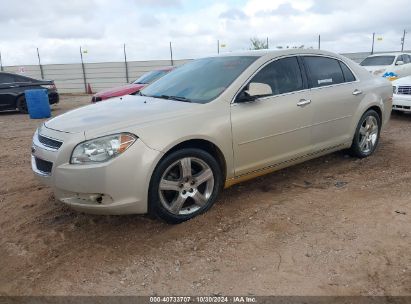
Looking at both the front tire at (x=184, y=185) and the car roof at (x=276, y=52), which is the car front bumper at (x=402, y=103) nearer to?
the car roof at (x=276, y=52)

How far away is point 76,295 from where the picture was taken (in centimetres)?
268

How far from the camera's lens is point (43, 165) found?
3.46 m

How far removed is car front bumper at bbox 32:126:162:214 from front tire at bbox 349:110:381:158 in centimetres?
323

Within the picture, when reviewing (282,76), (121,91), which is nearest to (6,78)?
(121,91)

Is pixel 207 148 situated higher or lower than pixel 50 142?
lower

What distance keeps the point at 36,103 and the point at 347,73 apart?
9297 mm

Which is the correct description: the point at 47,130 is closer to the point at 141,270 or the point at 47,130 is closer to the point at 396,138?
the point at 141,270

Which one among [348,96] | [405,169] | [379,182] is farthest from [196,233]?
[405,169]

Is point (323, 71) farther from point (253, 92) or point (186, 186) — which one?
point (186, 186)

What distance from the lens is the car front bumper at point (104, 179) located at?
10.2 ft

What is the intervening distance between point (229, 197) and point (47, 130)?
1994mm

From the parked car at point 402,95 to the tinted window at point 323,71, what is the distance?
14.7 feet

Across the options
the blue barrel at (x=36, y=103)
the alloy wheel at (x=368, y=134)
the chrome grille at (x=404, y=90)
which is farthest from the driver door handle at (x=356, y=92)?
the blue barrel at (x=36, y=103)

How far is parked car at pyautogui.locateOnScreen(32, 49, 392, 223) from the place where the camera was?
10.4 feet
